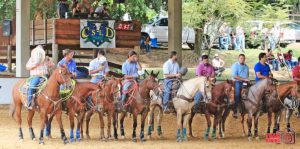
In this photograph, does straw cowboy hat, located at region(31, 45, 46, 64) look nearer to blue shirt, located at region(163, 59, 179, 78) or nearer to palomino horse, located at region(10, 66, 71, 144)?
palomino horse, located at region(10, 66, 71, 144)

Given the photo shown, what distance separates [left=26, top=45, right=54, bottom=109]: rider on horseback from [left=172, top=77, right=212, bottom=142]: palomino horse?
11.2 feet

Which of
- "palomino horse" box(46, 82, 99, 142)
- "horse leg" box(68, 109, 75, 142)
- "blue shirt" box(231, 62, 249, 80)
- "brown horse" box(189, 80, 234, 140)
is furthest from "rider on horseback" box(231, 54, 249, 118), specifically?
"horse leg" box(68, 109, 75, 142)

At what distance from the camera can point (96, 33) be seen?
27297 millimetres

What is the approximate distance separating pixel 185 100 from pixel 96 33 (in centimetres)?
920

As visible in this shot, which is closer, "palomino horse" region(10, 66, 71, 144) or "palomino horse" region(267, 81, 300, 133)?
"palomino horse" region(10, 66, 71, 144)

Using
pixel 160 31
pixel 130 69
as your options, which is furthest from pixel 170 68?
pixel 160 31

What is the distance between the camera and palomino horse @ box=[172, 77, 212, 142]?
1855 centimetres

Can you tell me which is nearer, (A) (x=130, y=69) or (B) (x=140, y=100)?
(B) (x=140, y=100)

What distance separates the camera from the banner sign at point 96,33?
27109 mm

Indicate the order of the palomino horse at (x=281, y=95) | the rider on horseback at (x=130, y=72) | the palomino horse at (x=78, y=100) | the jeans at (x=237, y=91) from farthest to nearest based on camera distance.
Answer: the jeans at (x=237, y=91) < the palomino horse at (x=281, y=95) < the rider on horseback at (x=130, y=72) < the palomino horse at (x=78, y=100)

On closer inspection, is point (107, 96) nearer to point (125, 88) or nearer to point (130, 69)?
point (125, 88)

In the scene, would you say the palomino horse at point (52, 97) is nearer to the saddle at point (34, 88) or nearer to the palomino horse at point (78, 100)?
the saddle at point (34, 88)

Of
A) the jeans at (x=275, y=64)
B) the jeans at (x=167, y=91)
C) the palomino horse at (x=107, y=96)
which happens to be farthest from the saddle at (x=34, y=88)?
the jeans at (x=275, y=64)

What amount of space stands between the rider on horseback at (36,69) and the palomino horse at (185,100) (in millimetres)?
3416
